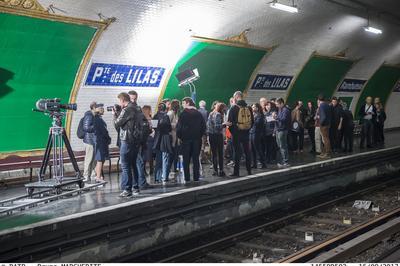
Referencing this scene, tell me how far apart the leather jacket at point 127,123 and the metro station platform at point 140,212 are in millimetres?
1065

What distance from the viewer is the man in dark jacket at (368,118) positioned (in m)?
14.9

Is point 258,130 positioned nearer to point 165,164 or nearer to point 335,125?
point 165,164

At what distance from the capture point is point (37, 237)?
19.4ft

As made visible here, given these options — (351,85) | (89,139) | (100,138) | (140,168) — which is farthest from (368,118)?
(89,139)

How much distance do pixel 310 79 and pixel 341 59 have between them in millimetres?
1876

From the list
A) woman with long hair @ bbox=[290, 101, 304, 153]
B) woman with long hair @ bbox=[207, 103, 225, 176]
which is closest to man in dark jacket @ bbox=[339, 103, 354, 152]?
woman with long hair @ bbox=[290, 101, 304, 153]

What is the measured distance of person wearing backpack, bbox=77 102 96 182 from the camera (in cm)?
888

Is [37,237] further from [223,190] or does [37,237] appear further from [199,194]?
[223,190]

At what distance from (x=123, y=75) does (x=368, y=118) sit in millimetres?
8544

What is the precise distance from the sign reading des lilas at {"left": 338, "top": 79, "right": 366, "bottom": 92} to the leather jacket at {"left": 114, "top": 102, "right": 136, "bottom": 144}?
578 inches

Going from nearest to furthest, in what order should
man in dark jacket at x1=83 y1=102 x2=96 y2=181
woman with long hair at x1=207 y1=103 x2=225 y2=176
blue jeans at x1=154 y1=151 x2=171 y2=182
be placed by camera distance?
man in dark jacket at x1=83 y1=102 x2=96 y2=181 → blue jeans at x1=154 y1=151 x2=171 y2=182 → woman with long hair at x1=207 y1=103 x2=225 y2=176

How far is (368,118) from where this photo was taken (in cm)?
1490

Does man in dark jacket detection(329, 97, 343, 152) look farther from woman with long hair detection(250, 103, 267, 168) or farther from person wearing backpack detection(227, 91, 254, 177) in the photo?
person wearing backpack detection(227, 91, 254, 177)

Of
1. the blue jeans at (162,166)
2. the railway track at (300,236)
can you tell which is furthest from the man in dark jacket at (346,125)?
the blue jeans at (162,166)
